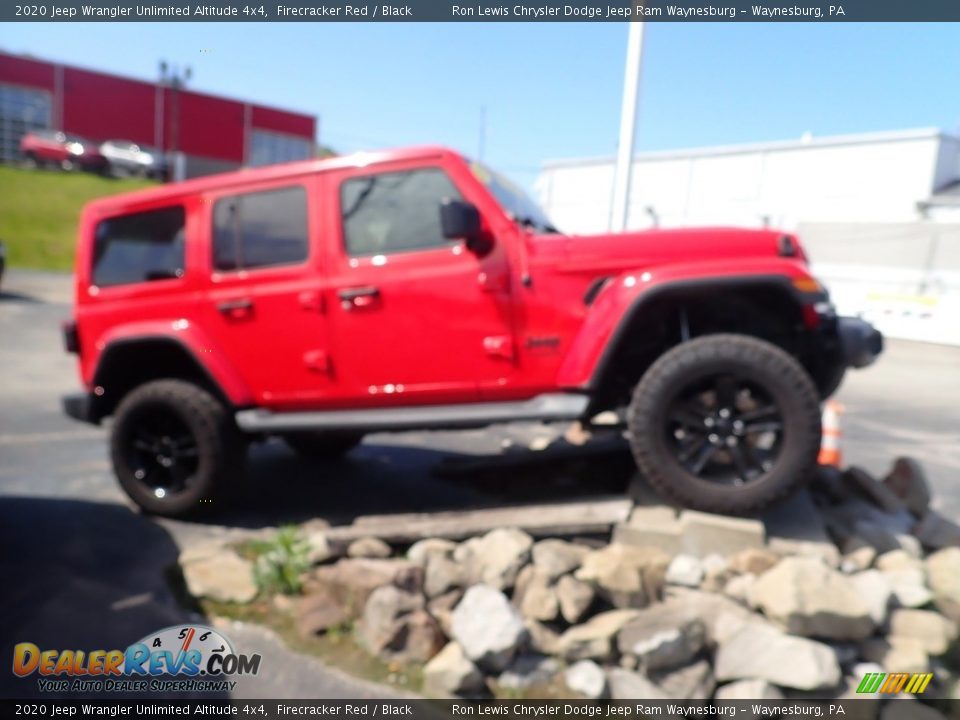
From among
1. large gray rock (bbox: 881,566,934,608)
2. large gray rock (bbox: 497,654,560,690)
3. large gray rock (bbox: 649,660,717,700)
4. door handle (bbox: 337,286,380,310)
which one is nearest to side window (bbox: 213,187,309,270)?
door handle (bbox: 337,286,380,310)

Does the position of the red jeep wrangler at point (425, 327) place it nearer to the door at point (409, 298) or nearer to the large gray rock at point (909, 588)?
the door at point (409, 298)

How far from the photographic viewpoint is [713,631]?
8.54 feet

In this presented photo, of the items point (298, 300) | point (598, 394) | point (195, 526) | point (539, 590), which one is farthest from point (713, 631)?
point (195, 526)

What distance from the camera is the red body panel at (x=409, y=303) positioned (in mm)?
3322

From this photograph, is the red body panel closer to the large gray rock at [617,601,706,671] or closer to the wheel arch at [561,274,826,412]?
the wheel arch at [561,274,826,412]

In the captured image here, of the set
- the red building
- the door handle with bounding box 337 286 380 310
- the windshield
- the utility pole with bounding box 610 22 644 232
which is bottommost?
the door handle with bounding box 337 286 380 310

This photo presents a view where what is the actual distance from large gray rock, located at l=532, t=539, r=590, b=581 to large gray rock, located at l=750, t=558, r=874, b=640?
764mm

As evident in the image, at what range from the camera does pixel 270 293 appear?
3.64m

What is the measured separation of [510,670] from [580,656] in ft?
0.94

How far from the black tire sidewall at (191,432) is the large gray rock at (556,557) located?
189cm

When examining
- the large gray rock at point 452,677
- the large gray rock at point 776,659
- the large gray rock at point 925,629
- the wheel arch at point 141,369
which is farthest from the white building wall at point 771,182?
the large gray rock at point 452,677

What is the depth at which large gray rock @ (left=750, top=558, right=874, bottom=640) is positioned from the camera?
250 cm

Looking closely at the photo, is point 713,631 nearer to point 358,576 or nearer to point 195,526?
point 358,576

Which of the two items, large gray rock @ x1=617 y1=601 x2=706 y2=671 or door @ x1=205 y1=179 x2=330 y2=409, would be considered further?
door @ x1=205 y1=179 x2=330 y2=409
